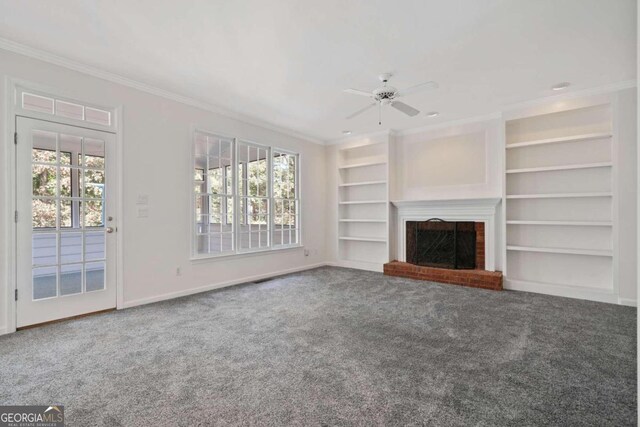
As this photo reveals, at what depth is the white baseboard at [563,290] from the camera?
3840mm

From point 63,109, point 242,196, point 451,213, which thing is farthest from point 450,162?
point 63,109

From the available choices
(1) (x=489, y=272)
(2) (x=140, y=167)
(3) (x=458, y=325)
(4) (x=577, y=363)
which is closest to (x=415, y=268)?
(1) (x=489, y=272)

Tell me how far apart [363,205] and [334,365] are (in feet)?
14.4

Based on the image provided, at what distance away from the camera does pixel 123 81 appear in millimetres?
3574

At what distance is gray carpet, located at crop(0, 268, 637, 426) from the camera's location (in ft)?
5.65

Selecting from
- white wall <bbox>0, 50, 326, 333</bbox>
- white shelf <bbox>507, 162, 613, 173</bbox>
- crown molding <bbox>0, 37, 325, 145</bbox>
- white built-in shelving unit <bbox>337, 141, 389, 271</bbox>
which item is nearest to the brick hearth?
white built-in shelving unit <bbox>337, 141, 389, 271</bbox>

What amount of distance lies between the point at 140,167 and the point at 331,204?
12.3ft

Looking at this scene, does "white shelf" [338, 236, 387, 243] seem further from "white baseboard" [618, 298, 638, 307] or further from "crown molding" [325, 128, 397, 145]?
"white baseboard" [618, 298, 638, 307]

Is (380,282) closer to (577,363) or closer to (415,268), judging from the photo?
(415,268)

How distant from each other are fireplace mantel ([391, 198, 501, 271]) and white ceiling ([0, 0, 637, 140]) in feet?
5.49

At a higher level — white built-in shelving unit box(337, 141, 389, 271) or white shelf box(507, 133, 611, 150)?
white shelf box(507, 133, 611, 150)


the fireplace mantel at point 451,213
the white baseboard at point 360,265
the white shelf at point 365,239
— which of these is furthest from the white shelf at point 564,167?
the white baseboard at point 360,265

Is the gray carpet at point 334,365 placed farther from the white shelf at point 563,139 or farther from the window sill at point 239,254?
the white shelf at point 563,139
